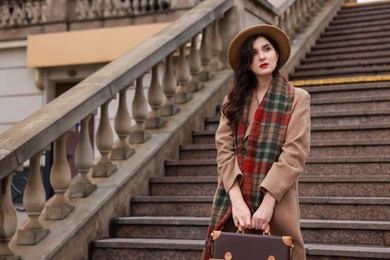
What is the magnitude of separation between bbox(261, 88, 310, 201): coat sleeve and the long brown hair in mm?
230

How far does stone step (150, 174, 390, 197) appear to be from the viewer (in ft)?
16.5

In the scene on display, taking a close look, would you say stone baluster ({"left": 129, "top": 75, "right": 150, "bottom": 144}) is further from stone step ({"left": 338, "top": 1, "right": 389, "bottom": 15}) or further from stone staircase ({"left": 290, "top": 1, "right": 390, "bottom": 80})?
stone step ({"left": 338, "top": 1, "right": 389, "bottom": 15})

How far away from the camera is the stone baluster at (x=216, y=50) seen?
7500 millimetres

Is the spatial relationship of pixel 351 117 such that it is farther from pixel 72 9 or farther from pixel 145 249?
pixel 72 9

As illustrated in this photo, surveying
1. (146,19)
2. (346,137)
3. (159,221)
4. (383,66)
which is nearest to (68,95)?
(159,221)

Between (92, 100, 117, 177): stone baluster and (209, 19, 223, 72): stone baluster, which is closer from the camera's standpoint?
(92, 100, 117, 177): stone baluster

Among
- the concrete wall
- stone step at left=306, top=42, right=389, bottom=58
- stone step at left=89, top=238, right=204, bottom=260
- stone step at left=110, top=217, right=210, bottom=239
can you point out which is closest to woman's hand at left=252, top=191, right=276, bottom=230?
stone step at left=89, top=238, right=204, bottom=260

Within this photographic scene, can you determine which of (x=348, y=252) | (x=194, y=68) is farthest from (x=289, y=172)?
(x=194, y=68)

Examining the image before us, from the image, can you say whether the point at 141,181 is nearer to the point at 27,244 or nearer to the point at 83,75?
the point at 27,244

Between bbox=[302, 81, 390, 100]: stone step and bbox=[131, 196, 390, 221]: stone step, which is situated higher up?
bbox=[302, 81, 390, 100]: stone step

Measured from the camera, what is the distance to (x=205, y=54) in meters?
7.43

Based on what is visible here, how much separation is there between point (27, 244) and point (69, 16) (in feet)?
30.9

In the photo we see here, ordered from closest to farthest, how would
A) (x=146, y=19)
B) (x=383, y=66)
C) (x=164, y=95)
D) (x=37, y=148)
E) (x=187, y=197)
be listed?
(x=37, y=148)
(x=187, y=197)
(x=164, y=95)
(x=383, y=66)
(x=146, y=19)

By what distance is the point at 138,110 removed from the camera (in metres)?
6.10
